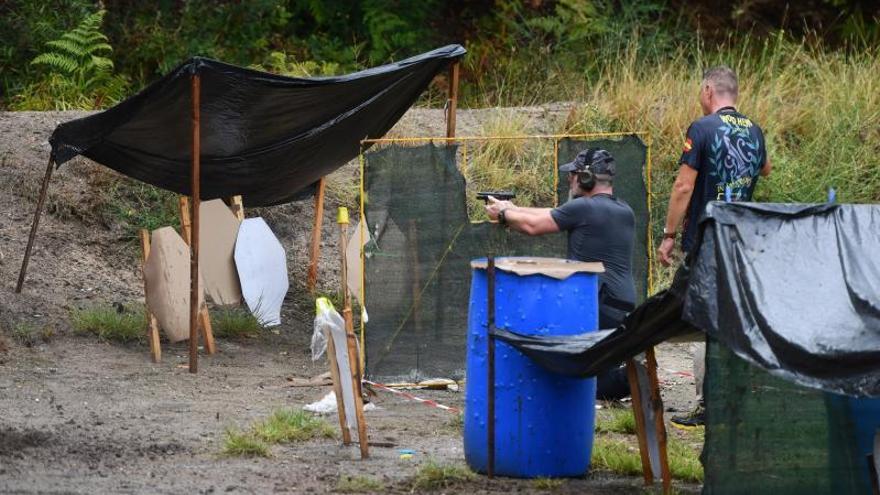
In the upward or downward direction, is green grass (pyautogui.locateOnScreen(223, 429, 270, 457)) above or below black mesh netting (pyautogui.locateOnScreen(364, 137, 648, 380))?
below

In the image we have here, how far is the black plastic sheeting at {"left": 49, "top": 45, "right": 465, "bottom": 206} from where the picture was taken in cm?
945

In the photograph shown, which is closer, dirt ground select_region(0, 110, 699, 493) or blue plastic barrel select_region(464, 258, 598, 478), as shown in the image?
blue plastic barrel select_region(464, 258, 598, 478)

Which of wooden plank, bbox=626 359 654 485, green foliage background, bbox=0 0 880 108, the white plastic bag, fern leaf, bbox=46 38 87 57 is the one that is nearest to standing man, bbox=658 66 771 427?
wooden plank, bbox=626 359 654 485

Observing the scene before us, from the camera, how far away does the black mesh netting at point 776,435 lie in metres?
5.53

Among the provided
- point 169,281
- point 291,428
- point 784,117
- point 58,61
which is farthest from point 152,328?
point 784,117

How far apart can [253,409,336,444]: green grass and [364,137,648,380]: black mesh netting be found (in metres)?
1.63

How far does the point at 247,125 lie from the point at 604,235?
3.32 metres

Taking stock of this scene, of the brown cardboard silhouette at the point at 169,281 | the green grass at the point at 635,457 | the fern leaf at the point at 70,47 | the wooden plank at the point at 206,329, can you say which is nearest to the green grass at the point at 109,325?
the brown cardboard silhouette at the point at 169,281

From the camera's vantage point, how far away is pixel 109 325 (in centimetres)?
1070

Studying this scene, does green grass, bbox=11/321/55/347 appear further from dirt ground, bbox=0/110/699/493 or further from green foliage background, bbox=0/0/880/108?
green foliage background, bbox=0/0/880/108

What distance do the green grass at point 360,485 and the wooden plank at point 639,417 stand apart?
51.3 inches

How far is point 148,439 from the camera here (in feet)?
24.6

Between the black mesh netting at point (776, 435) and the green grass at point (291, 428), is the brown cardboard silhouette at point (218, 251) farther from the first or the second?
the black mesh netting at point (776, 435)

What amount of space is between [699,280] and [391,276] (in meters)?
4.41
